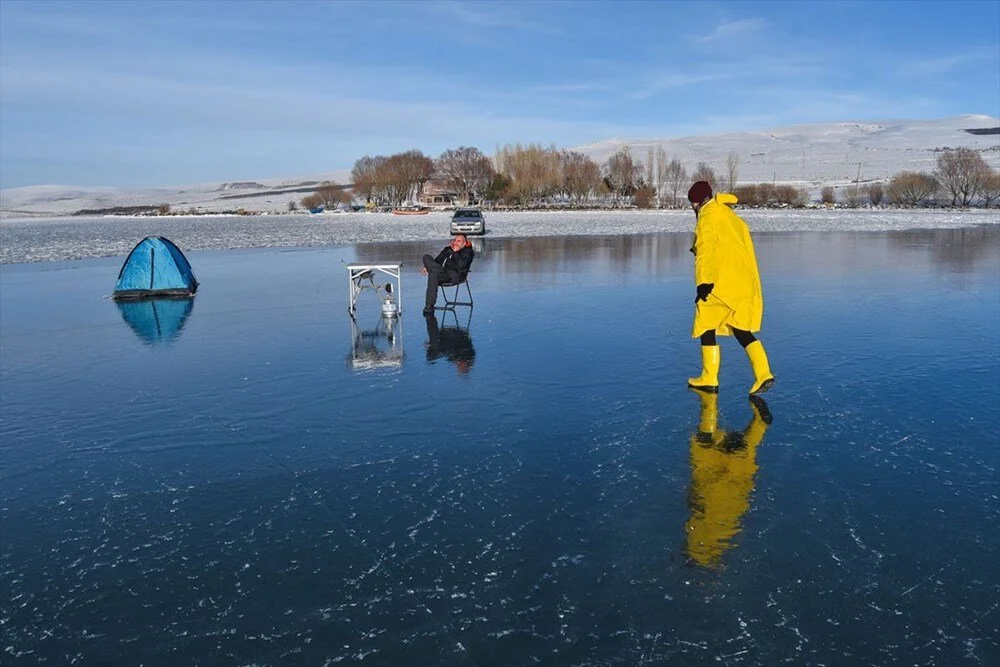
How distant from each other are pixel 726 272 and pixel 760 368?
91cm

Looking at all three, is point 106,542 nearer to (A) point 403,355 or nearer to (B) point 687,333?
(A) point 403,355

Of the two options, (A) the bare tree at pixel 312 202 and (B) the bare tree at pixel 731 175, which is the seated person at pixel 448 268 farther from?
(A) the bare tree at pixel 312 202

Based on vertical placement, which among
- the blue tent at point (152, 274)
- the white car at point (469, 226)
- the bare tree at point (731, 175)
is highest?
the bare tree at point (731, 175)

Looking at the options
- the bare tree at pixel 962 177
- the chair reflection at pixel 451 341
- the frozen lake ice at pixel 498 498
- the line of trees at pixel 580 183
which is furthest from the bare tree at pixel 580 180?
the frozen lake ice at pixel 498 498

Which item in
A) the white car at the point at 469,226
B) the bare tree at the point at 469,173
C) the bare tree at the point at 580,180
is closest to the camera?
the white car at the point at 469,226

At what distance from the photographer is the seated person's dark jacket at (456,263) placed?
1196 centimetres

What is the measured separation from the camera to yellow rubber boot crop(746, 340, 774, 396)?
698 centimetres

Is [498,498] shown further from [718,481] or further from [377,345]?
[377,345]

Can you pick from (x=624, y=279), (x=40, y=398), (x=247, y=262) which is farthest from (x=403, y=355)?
(x=247, y=262)

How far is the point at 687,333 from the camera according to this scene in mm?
10148

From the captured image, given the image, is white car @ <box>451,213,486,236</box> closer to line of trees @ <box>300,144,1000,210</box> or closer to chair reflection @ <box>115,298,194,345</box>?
chair reflection @ <box>115,298,194,345</box>

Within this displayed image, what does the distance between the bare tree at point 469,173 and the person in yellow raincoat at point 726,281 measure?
110 m

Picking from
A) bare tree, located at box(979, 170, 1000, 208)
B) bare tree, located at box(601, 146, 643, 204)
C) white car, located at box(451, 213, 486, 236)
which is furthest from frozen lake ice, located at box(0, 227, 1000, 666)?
bare tree, located at box(601, 146, 643, 204)

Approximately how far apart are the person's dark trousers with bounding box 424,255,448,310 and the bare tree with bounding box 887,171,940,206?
3065 inches
